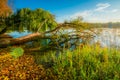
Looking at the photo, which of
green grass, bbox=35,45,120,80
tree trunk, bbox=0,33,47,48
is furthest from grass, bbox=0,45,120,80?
tree trunk, bbox=0,33,47,48

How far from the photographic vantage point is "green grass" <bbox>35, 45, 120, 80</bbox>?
5.95 meters

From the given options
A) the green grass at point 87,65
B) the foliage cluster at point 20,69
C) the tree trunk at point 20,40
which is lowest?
the foliage cluster at point 20,69

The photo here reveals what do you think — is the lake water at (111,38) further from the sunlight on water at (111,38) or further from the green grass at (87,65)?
the green grass at (87,65)

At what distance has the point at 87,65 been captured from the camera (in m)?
6.68

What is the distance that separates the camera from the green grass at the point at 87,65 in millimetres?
5945

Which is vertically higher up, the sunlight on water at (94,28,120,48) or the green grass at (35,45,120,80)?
the sunlight on water at (94,28,120,48)

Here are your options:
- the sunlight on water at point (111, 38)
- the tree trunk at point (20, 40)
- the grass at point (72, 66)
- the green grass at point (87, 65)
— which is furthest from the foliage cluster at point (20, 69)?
the sunlight on water at point (111, 38)

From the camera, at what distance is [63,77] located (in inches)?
243

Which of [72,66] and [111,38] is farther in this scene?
[111,38]

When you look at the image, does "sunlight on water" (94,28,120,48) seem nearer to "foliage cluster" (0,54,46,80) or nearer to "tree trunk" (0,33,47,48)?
"foliage cluster" (0,54,46,80)

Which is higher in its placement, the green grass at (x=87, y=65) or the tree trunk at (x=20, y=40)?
the tree trunk at (x=20, y=40)

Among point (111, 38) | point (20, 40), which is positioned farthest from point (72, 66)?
point (20, 40)

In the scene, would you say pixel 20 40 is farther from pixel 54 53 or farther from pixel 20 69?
pixel 20 69

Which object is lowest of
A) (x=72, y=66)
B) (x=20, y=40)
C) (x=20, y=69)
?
(x=20, y=69)
